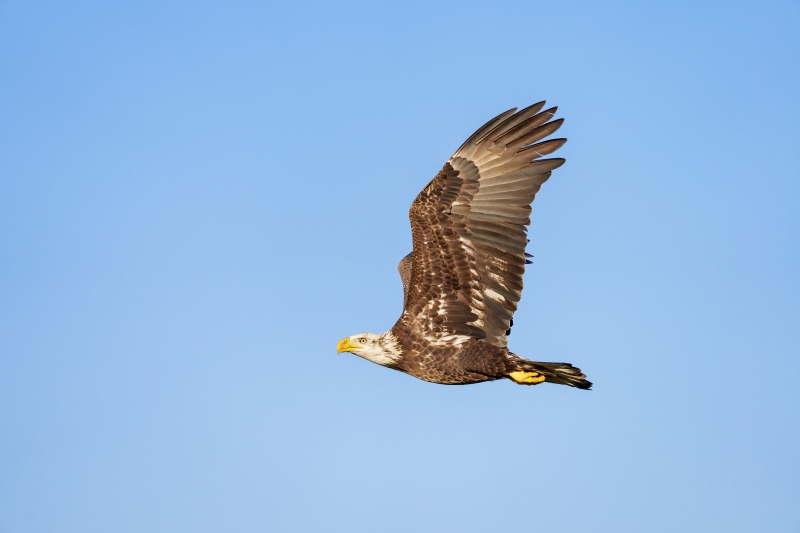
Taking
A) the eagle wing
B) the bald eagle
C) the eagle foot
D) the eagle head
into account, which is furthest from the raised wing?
the eagle foot

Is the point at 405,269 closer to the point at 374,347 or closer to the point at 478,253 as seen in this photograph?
the point at 374,347

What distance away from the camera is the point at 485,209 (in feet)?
37.1

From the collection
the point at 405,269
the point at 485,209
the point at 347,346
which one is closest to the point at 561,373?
the point at 485,209

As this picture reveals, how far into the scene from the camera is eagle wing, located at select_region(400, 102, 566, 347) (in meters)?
11.2

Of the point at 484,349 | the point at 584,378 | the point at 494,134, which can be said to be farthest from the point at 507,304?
the point at 494,134

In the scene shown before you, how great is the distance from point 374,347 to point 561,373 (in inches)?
95.6

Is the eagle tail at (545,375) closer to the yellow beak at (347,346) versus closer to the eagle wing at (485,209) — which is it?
the eagle wing at (485,209)

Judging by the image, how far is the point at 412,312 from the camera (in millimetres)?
11602

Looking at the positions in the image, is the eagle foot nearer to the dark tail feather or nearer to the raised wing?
the dark tail feather

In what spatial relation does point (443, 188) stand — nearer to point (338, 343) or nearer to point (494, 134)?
point (494, 134)

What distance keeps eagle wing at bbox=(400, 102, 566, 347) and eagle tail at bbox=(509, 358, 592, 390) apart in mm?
781

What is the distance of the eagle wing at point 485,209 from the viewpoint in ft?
36.9

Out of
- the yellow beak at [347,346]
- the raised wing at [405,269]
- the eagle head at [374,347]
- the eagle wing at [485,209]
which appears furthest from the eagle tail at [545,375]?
the raised wing at [405,269]

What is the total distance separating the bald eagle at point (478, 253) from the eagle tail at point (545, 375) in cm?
1
